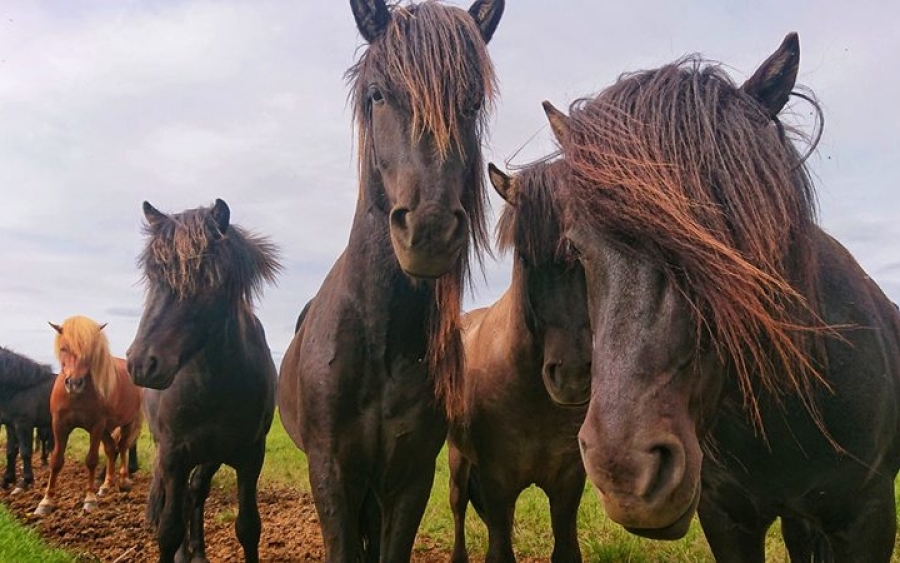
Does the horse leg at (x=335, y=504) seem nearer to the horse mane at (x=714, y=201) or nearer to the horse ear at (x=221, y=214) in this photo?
the horse mane at (x=714, y=201)

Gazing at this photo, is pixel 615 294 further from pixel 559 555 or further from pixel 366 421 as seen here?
pixel 559 555

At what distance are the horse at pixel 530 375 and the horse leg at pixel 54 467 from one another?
270 inches

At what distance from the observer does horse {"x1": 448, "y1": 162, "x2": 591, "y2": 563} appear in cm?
333

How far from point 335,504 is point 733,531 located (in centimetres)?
167

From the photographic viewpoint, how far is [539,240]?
339cm

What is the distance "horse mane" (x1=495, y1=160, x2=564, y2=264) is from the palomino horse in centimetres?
93

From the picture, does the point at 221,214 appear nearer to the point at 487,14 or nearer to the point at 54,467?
the point at 487,14

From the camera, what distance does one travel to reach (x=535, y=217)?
11.1ft

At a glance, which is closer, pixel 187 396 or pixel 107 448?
pixel 187 396

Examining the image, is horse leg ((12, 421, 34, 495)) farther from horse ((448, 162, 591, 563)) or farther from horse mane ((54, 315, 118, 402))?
horse ((448, 162, 591, 563))

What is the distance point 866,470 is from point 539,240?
5.19 feet

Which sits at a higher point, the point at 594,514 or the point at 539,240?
the point at 539,240

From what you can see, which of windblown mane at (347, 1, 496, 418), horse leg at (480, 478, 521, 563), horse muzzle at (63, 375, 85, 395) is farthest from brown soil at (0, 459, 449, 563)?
windblown mane at (347, 1, 496, 418)

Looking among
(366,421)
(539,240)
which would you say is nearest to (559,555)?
(366,421)
